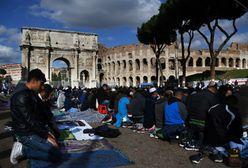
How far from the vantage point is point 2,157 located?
638 centimetres

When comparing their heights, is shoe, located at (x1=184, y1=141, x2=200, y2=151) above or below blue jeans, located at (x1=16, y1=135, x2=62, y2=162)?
below

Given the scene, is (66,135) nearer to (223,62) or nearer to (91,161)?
(91,161)

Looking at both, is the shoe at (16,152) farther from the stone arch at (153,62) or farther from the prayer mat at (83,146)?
the stone arch at (153,62)

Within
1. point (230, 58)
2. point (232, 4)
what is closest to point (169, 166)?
point (232, 4)

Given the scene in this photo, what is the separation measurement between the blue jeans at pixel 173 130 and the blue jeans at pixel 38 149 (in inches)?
120

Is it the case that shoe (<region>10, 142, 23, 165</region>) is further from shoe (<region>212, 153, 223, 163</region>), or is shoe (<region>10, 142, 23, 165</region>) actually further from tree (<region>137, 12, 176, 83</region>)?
tree (<region>137, 12, 176, 83</region>)

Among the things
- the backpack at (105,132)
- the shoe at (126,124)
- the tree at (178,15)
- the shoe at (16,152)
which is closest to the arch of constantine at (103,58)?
the tree at (178,15)

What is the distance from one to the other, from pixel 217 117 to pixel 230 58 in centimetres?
5916

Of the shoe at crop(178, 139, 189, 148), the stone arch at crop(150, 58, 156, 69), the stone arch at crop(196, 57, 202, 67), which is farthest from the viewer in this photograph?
the stone arch at crop(196, 57, 202, 67)

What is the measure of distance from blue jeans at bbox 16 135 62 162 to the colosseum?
158ft

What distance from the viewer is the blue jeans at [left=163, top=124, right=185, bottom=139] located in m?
7.45

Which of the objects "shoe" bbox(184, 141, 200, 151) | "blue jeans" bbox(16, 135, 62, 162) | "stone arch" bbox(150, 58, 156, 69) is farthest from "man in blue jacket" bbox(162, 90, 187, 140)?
"stone arch" bbox(150, 58, 156, 69)

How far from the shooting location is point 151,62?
59.1 metres

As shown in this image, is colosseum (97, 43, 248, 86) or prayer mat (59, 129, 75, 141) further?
colosseum (97, 43, 248, 86)
